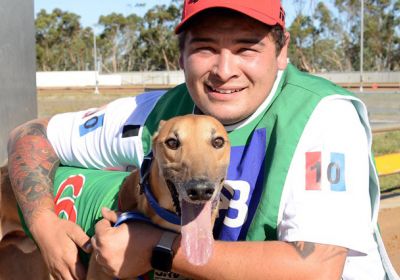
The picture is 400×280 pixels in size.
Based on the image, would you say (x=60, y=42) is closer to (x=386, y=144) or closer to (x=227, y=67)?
(x=386, y=144)

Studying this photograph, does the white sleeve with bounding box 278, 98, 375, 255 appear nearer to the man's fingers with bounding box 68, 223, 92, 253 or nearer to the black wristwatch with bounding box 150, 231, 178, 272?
the black wristwatch with bounding box 150, 231, 178, 272

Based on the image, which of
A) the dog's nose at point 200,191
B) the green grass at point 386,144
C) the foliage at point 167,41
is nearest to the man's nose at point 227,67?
the dog's nose at point 200,191

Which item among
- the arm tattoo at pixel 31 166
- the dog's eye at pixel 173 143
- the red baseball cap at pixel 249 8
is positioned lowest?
the arm tattoo at pixel 31 166

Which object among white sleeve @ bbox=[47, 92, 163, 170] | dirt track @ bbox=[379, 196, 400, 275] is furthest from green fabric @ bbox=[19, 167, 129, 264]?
dirt track @ bbox=[379, 196, 400, 275]

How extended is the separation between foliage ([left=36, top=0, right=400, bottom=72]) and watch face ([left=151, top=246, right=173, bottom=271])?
47.4 metres

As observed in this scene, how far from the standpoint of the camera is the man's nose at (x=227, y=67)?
7.25ft

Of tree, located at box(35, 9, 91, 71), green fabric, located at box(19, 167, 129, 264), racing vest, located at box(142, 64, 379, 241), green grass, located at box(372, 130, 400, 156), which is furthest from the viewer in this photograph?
tree, located at box(35, 9, 91, 71)

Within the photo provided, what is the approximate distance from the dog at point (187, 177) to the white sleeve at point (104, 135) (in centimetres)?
27

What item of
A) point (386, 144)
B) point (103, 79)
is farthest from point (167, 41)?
point (386, 144)

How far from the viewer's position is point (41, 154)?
2928 mm

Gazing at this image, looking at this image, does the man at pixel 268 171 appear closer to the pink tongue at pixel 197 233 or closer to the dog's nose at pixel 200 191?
the pink tongue at pixel 197 233

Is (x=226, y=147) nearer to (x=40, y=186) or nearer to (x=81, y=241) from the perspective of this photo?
(x=81, y=241)

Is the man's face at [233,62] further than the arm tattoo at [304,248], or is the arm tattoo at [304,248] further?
the man's face at [233,62]

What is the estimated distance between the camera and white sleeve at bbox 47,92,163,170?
2.70m
